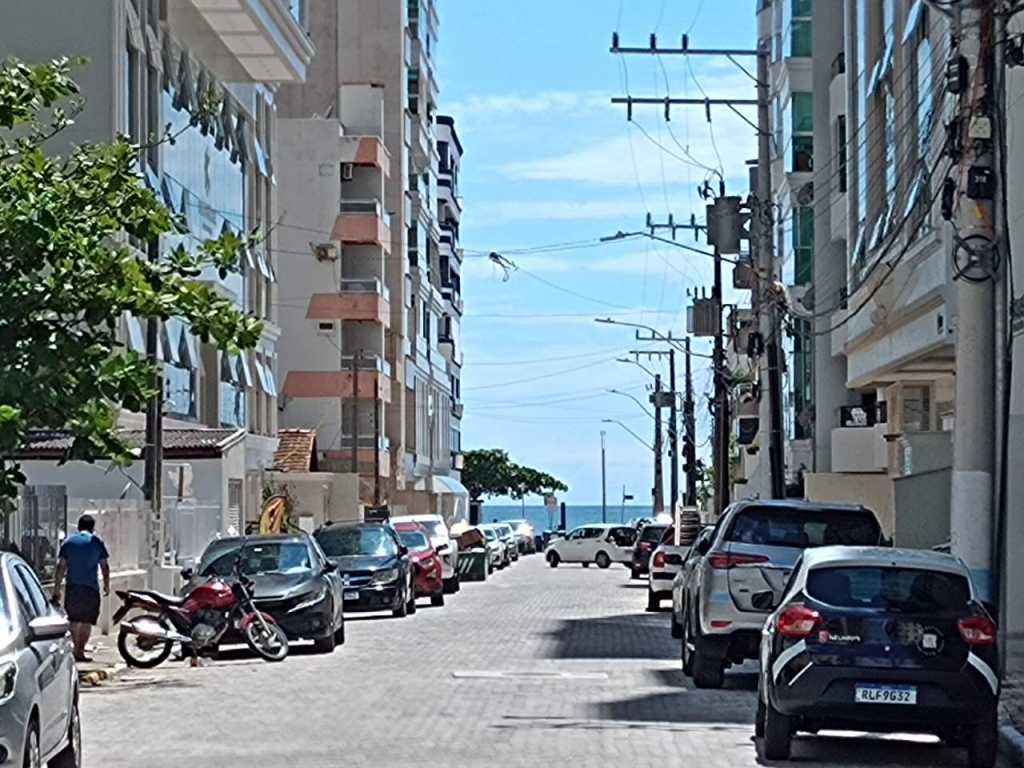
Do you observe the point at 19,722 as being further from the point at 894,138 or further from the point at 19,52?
the point at 19,52

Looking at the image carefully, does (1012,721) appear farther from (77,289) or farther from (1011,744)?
(77,289)

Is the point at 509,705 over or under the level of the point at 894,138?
under

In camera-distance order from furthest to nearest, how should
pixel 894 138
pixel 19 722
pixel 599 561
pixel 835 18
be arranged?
pixel 599 561
pixel 835 18
pixel 894 138
pixel 19 722

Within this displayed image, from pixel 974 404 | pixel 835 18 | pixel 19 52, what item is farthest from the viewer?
pixel 835 18

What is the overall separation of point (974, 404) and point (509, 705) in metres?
5.28

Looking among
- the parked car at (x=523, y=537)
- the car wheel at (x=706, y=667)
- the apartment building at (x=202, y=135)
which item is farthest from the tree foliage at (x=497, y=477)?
the car wheel at (x=706, y=667)

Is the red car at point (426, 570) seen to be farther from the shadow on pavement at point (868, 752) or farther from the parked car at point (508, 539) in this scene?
the parked car at point (508, 539)

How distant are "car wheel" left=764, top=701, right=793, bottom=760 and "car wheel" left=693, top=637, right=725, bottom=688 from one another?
19.4 ft

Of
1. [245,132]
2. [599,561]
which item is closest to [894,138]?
[245,132]

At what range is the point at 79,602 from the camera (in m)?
25.4

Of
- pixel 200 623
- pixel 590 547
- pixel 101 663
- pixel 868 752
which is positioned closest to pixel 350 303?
pixel 590 547

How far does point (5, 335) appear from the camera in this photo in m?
21.9

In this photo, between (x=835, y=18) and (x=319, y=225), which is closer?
(x=835, y=18)

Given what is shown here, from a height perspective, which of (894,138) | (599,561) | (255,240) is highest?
(894,138)
